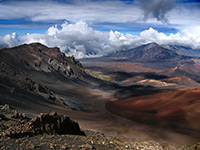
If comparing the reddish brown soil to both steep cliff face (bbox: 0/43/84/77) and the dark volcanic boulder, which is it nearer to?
the dark volcanic boulder

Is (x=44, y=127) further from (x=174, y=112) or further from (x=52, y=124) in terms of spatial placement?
(x=174, y=112)

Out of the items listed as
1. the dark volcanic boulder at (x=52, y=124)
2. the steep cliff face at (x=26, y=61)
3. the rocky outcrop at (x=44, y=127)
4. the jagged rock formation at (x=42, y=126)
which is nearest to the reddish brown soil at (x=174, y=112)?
the dark volcanic boulder at (x=52, y=124)

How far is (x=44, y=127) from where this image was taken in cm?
1612

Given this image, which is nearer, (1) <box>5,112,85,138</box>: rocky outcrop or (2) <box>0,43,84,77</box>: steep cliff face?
(1) <box>5,112,85,138</box>: rocky outcrop

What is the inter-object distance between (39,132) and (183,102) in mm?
52993

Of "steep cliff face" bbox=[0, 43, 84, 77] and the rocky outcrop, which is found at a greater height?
"steep cliff face" bbox=[0, 43, 84, 77]

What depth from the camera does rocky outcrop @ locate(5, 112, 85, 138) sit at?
43.7 feet

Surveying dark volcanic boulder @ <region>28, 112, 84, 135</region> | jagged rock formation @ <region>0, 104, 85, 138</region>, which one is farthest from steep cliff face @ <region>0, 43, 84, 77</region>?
jagged rock formation @ <region>0, 104, 85, 138</region>

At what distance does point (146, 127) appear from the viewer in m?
41.6

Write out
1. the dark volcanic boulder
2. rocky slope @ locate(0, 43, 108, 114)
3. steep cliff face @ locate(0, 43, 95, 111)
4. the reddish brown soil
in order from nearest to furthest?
1. the dark volcanic boulder
2. the reddish brown soil
3. rocky slope @ locate(0, 43, 108, 114)
4. steep cliff face @ locate(0, 43, 95, 111)

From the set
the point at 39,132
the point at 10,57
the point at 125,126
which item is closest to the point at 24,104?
the point at 125,126

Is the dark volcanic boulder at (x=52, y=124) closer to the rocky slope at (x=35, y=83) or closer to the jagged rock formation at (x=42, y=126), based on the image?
the jagged rock formation at (x=42, y=126)

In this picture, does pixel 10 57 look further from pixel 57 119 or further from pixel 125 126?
pixel 57 119

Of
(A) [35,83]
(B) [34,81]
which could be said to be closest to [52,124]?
(A) [35,83]
